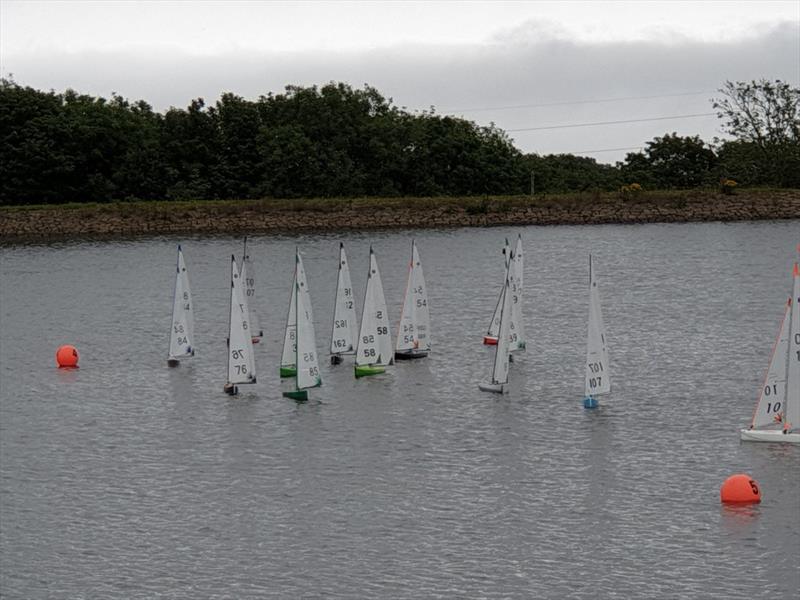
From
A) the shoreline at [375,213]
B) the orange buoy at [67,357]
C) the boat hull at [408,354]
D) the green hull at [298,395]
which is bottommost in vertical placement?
the green hull at [298,395]

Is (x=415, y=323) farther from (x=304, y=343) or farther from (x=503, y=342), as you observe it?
(x=503, y=342)

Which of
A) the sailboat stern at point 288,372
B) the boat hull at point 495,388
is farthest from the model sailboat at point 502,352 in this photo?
the sailboat stern at point 288,372

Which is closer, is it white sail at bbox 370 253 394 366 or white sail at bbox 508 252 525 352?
white sail at bbox 370 253 394 366

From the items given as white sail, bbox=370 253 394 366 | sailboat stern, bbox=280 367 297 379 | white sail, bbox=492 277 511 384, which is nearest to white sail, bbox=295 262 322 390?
sailboat stern, bbox=280 367 297 379

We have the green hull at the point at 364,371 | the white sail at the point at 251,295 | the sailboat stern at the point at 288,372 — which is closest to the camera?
the green hull at the point at 364,371

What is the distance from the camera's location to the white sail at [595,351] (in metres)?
43.6

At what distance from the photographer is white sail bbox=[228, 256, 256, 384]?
47.9 meters

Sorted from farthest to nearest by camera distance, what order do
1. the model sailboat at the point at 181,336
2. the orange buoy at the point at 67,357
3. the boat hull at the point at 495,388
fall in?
the orange buoy at the point at 67,357
the model sailboat at the point at 181,336
the boat hull at the point at 495,388

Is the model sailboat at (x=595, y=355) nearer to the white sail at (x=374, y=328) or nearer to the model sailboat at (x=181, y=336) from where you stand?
the white sail at (x=374, y=328)

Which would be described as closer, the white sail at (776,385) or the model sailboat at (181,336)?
the white sail at (776,385)

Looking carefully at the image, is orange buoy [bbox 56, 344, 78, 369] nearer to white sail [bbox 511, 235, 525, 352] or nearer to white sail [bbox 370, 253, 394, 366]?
white sail [bbox 370, 253, 394, 366]

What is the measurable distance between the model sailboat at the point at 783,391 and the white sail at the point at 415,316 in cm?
1632

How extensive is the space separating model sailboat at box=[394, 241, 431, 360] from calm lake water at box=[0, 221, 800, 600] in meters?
0.79

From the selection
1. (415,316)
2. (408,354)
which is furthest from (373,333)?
(408,354)
